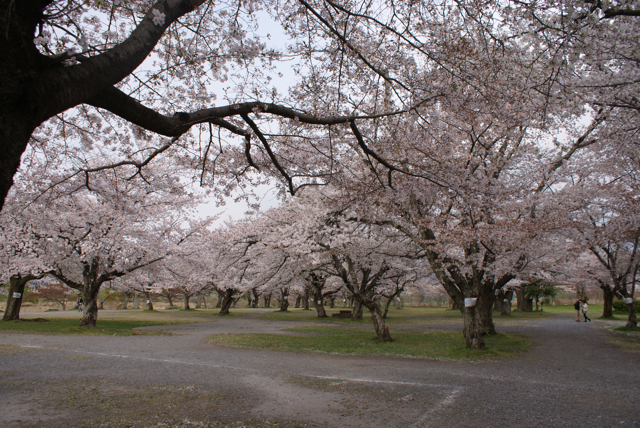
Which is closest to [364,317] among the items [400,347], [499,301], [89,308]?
[400,347]

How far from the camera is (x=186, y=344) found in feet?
37.9

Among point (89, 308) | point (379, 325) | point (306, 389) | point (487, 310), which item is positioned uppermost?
point (487, 310)

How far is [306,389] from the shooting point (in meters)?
5.95

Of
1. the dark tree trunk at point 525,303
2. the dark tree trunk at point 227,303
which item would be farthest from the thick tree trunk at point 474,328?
the dark tree trunk at point 525,303

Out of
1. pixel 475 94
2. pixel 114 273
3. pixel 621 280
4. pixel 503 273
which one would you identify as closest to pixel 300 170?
pixel 475 94

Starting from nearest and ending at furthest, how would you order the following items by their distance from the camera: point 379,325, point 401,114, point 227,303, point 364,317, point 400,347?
1. point 401,114
2. point 400,347
3. point 379,325
4. point 364,317
5. point 227,303

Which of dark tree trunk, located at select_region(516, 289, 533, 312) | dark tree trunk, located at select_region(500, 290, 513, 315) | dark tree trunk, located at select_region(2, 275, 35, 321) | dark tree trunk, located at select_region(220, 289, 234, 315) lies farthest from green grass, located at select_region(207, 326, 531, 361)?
dark tree trunk, located at select_region(516, 289, 533, 312)

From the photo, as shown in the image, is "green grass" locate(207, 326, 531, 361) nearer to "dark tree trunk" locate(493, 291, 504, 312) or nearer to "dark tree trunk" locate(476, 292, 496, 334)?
"dark tree trunk" locate(476, 292, 496, 334)

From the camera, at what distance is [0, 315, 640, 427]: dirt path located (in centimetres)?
442

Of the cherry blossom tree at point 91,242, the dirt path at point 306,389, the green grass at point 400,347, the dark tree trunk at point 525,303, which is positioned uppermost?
the cherry blossom tree at point 91,242

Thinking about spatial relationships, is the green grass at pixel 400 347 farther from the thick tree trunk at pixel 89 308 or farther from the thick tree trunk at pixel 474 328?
the thick tree trunk at pixel 89 308

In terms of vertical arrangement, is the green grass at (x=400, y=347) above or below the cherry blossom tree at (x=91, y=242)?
below

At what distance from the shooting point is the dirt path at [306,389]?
4422mm

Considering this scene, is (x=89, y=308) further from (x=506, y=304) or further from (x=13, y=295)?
(x=506, y=304)
